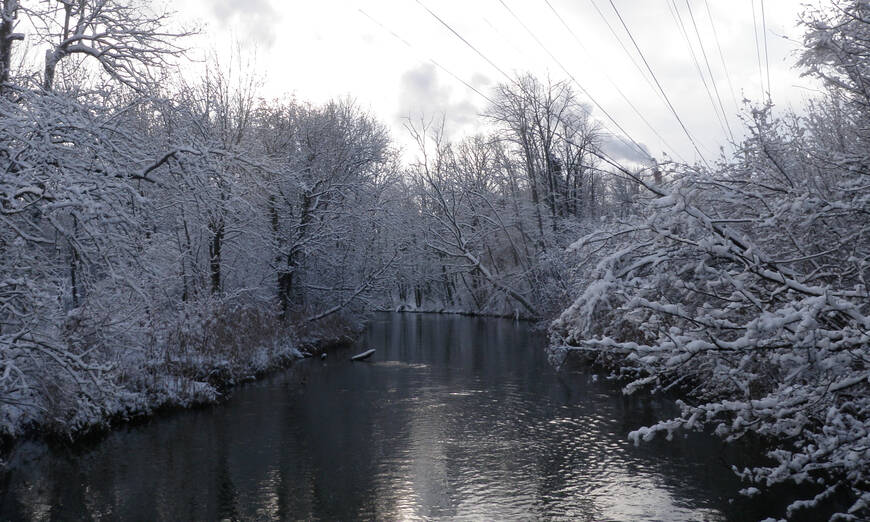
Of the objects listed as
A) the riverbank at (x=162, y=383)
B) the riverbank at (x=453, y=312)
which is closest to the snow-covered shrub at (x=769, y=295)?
the riverbank at (x=162, y=383)

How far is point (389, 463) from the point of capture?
10.9m

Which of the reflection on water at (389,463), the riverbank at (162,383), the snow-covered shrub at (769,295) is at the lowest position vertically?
the reflection on water at (389,463)

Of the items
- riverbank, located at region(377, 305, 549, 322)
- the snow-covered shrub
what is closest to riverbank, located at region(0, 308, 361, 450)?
the snow-covered shrub

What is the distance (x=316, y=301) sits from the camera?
1102 inches

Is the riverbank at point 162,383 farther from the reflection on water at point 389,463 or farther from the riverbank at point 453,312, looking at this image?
the riverbank at point 453,312

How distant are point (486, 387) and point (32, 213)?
1135cm

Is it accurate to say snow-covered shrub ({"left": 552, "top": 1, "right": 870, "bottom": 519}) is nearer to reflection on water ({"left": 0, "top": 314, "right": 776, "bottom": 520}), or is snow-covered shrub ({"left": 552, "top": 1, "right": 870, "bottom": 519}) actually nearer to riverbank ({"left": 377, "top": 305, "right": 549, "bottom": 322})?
reflection on water ({"left": 0, "top": 314, "right": 776, "bottom": 520})

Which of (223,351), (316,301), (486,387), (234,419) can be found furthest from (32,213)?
(316,301)

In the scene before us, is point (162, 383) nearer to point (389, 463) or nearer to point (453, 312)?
point (389, 463)

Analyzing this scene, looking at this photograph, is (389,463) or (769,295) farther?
(389,463)

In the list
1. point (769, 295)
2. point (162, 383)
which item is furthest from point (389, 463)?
point (769, 295)

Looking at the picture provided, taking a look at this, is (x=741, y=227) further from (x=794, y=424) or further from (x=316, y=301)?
(x=316, y=301)

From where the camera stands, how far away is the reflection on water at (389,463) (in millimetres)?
8789

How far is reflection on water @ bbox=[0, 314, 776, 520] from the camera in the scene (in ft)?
28.8
